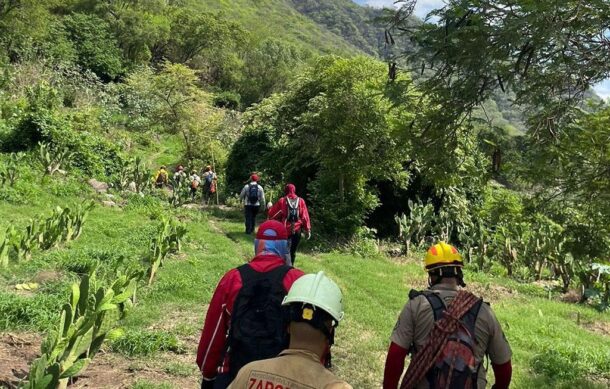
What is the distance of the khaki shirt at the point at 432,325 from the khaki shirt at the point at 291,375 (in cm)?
120

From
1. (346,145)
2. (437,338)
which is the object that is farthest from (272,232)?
(346,145)

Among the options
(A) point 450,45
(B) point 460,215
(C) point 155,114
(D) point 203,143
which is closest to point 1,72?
(C) point 155,114

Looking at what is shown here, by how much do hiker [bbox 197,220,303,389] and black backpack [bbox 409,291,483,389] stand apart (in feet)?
2.73

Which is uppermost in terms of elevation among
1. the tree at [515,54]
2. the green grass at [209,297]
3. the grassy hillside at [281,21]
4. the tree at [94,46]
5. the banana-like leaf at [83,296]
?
the grassy hillside at [281,21]

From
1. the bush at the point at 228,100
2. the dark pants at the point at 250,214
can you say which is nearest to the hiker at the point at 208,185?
the dark pants at the point at 250,214

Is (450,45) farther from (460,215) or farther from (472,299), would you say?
(460,215)

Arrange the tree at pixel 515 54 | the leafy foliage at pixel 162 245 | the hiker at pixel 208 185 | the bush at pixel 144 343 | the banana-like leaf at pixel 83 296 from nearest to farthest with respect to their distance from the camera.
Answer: the tree at pixel 515 54, the banana-like leaf at pixel 83 296, the bush at pixel 144 343, the leafy foliage at pixel 162 245, the hiker at pixel 208 185

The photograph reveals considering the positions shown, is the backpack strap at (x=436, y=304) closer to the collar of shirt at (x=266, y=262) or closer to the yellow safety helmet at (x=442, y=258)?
the yellow safety helmet at (x=442, y=258)

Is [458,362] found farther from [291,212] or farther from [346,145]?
[346,145]

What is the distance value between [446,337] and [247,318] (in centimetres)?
107

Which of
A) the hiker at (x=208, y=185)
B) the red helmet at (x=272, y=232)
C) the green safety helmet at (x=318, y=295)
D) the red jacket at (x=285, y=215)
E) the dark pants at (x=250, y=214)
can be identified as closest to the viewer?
the green safety helmet at (x=318, y=295)

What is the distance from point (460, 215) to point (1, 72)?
23288mm

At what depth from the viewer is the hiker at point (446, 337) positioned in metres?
2.68

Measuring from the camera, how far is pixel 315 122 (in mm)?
16297
